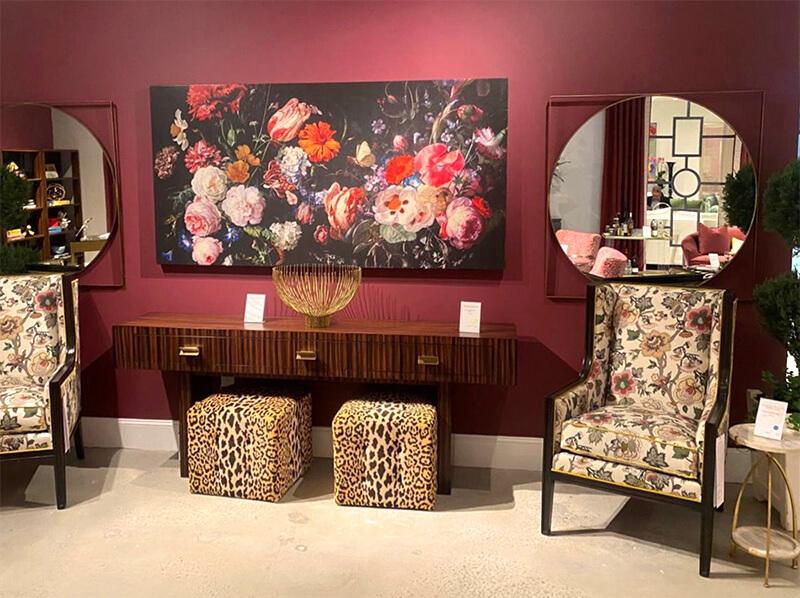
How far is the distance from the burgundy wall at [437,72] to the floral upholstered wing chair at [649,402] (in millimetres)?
353

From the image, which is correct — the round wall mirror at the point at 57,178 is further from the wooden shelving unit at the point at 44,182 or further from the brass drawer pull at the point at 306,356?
the brass drawer pull at the point at 306,356

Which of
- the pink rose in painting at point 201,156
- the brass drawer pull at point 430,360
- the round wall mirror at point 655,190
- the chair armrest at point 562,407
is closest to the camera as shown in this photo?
the chair armrest at point 562,407

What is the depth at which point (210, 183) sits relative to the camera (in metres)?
4.07

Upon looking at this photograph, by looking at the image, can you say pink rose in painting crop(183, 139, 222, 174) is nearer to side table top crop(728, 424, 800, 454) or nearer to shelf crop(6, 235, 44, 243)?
shelf crop(6, 235, 44, 243)

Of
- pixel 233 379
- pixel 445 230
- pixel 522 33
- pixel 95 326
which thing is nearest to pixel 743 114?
pixel 522 33

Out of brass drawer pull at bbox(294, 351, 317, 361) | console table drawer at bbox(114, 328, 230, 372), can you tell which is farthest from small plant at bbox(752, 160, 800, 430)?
console table drawer at bbox(114, 328, 230, 372)

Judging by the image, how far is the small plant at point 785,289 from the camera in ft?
10.9

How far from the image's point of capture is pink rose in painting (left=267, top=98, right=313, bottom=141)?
395 centimetres

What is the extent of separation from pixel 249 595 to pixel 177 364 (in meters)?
1.30

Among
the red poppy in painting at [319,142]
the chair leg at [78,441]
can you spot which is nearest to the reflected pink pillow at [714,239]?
the red poppy in painting at [319,142]

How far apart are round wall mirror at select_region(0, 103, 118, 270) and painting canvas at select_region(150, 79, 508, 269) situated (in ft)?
1.06

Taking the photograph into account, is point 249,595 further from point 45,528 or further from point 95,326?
point 95,326

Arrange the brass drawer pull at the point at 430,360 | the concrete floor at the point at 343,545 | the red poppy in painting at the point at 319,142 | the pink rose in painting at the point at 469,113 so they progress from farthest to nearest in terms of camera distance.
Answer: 1. the red poppy in painting at the point at 319,142
2. the pink rose in painting at the point at 469,113
3. the brass drawer pull at the point at 430,360
4. the concrete floor at the point at 343,545

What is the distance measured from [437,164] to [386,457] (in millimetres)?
1389
